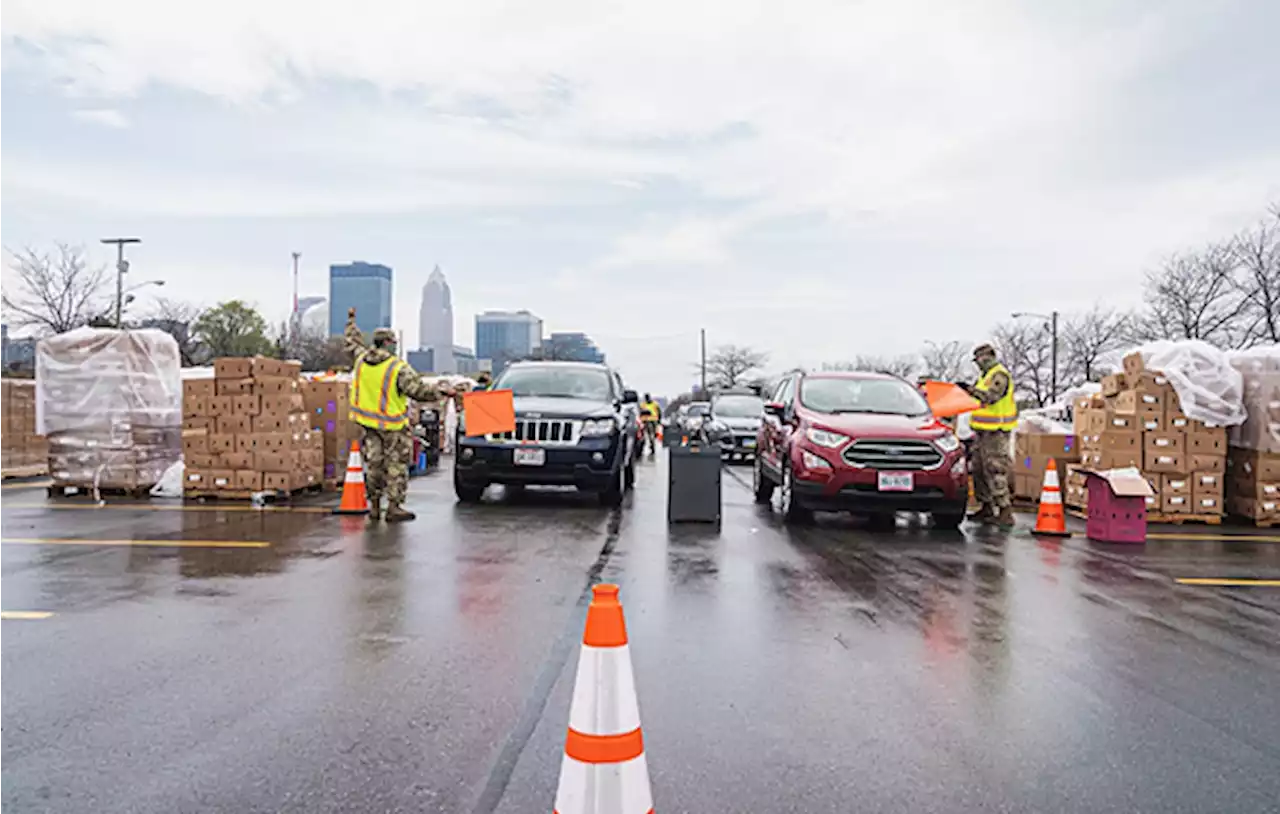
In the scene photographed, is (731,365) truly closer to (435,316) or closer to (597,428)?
(435,316)

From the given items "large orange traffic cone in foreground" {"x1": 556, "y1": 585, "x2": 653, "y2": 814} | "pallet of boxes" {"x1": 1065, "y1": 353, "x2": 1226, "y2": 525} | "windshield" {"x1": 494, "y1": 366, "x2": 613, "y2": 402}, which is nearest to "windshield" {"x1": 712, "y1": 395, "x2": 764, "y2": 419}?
"windshield" {"x1": 494, "y1": 366, "x2": 613, "y2": 402}

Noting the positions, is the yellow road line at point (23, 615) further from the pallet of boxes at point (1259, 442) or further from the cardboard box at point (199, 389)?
the pallet of boxes at point (1259, 442)

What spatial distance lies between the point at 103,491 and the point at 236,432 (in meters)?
2.22

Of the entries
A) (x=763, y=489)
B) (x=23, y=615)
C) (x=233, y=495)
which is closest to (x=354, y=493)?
(x=233, y=495)

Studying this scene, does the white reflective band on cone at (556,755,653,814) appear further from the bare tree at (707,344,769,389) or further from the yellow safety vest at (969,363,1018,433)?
the bare tree at (707,344,769,389)

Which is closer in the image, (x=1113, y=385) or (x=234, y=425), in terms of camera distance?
(x=234, y=425)

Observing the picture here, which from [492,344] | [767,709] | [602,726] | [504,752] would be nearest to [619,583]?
[767,709]

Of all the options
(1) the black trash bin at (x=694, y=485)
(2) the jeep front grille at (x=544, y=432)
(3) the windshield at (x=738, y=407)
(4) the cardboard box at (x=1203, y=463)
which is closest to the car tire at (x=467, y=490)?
(2) the jeep front grille at (x=544, y=432)

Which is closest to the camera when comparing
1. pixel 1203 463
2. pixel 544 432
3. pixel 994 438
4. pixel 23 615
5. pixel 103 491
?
pixel 23 615

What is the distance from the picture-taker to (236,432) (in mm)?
11406

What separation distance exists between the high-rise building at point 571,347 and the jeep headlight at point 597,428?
2713 inches

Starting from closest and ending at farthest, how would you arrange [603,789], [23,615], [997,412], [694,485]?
[603,789], [23,615], [694,485], [997,412]

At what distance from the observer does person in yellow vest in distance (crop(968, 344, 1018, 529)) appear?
1023cm

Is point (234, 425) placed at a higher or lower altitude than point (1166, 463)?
higher
